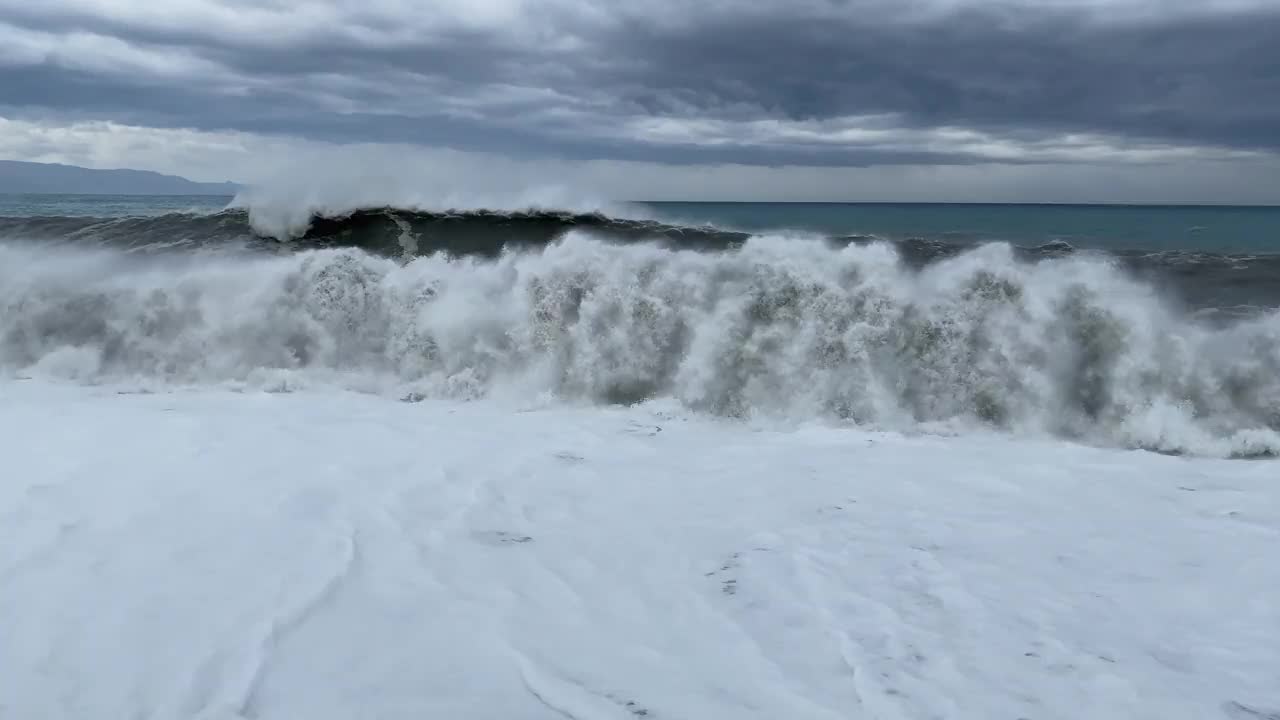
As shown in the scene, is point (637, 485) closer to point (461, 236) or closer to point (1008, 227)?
point (461, 236)

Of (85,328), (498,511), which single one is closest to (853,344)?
(498,511)

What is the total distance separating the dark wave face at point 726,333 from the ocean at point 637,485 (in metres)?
0.04

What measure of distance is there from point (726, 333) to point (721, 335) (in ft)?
0.17

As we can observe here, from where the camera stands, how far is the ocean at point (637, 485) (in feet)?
9.71

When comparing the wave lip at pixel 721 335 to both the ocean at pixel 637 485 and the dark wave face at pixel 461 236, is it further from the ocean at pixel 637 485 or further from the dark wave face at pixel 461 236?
the dark wave face at pixel 461 236

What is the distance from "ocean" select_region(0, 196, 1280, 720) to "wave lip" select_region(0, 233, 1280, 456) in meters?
0.04

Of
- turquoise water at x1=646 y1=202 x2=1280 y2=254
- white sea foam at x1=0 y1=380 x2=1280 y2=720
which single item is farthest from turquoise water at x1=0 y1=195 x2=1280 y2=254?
white sea foam at x1=0 y1=380 x2=1280 y2=720

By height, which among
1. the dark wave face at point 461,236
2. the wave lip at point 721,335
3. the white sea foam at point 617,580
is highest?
the dark wave face at point 461,236

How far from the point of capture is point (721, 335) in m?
8.05

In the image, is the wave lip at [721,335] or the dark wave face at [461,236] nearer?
the wave lip at [721,335]

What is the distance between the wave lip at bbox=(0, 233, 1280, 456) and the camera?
7117mm

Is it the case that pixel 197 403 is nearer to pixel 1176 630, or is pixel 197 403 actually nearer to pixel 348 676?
pixel 348 676

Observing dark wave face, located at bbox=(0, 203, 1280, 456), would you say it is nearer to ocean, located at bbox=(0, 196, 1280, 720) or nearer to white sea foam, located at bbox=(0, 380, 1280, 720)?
ocean, located at bbox=(0, 196, 1280, 720)

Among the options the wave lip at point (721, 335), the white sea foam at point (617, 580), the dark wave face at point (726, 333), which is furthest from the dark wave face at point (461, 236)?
the white sea foam at point (617, 580)
